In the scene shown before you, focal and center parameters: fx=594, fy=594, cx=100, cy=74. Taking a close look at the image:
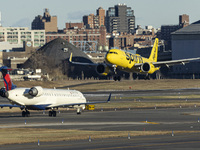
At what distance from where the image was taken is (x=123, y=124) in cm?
7644

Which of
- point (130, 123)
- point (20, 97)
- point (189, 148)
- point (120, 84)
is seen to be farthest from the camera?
point (120, 84)

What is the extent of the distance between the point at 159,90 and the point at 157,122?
273 feet

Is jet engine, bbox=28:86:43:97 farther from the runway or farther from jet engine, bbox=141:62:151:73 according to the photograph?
jet engine, bbox=141:62:151:73

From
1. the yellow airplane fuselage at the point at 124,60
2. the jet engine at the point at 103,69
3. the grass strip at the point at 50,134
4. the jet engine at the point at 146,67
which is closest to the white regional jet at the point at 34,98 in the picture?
the jet engine at the point at 103,69

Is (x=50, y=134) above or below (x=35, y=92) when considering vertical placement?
below

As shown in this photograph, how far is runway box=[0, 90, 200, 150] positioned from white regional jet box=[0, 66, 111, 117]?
177cm

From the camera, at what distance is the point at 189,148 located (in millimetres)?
50562

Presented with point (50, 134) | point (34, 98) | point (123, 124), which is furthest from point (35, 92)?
point (50, 134)

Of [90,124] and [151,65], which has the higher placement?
[151,65]

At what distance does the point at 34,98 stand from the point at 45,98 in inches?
98.2

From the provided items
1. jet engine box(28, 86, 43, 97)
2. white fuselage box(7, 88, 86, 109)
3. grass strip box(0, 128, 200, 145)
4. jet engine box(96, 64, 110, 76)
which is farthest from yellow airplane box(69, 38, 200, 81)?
grass strip box(0, 128, 200, 145)

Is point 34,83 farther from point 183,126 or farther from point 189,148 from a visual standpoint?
point 189,148

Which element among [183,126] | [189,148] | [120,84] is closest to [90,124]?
[183,126]

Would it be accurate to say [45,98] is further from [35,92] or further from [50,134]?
[50,134]
